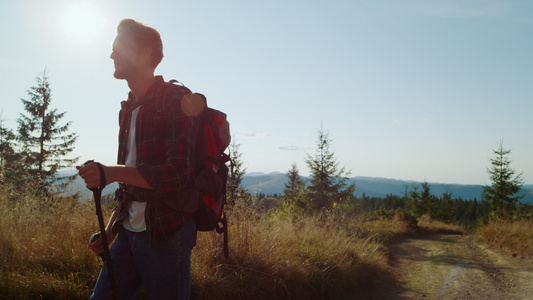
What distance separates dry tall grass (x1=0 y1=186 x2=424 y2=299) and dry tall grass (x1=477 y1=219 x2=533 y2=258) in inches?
177

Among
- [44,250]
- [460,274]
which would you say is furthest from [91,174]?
[460,274]

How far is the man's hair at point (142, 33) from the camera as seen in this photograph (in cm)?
161

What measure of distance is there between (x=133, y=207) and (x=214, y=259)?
2.66 metres

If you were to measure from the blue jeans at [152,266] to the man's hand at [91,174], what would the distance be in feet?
1.17

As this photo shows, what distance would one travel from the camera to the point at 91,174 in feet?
4.37

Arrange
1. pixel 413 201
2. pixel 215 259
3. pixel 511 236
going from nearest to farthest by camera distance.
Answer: pixel 215 259
pixel 511 236
pixel 413 201

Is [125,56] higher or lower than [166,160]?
higher

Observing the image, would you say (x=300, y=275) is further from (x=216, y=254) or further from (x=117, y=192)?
(x=117, y=192)

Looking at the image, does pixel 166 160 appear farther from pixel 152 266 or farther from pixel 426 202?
pixel 426 202

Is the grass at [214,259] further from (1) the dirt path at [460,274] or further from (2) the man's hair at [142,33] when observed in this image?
(2) the man's hair at [142,33]

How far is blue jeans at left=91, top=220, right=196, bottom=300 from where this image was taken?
1.49m

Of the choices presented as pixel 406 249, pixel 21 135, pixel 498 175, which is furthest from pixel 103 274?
pixel 498 175

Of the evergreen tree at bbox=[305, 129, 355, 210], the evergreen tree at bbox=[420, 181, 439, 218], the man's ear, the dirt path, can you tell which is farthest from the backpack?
the evergreen tree at bbox=[420, 181, 439, 218]

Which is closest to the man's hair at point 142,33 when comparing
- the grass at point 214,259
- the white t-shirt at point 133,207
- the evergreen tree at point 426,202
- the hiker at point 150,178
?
the hiker at point 150,178
